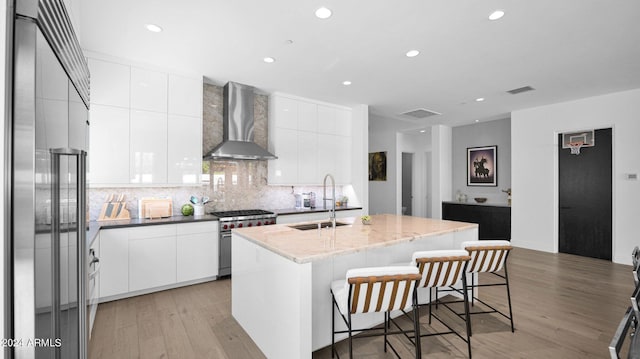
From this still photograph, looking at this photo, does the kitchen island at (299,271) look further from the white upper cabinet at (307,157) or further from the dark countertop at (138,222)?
the white upper cabinet at (307,157)

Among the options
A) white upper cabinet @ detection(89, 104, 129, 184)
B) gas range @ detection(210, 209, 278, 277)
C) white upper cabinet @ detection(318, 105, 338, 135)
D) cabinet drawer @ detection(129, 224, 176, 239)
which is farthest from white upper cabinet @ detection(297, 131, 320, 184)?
white upper cabinet @ detection(89, 104, 129, 184)

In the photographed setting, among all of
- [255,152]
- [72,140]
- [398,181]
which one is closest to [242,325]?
[72,140]

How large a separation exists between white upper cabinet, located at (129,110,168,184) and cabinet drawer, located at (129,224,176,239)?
61 centimetres

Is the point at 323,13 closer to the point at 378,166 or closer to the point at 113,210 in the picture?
the point at 113,210

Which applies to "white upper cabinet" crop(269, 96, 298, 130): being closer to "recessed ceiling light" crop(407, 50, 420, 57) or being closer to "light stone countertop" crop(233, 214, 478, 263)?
"recessed ceiling light" crop(407, 50, 420, 57)

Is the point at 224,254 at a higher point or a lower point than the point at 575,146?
lower

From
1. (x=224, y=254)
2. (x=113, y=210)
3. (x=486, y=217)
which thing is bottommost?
(x=224, y=254)

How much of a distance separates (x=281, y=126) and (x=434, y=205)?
4.57 metres

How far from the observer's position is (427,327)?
270cm

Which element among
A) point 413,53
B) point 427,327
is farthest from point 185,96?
point 427,327

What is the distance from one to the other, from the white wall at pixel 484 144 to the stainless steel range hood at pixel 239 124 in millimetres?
5194

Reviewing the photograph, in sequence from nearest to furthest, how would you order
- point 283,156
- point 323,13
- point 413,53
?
1. point 323,13
2. point 413,53
3. point 283,156

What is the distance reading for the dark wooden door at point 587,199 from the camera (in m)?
4.99

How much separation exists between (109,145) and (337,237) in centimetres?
290
